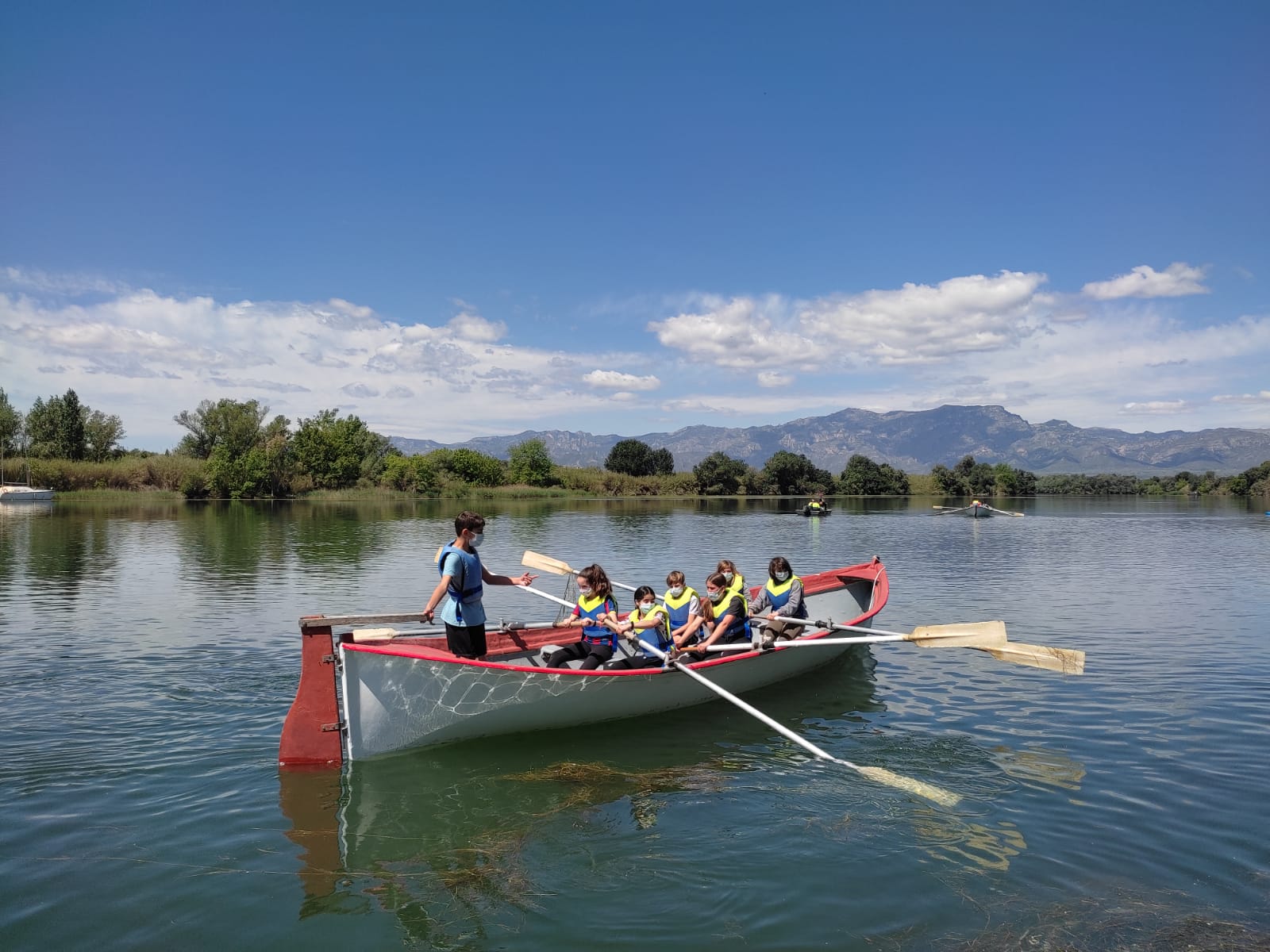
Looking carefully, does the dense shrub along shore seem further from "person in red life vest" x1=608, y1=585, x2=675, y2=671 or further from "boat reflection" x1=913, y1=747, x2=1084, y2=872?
"boat reflection" x1=913, y1=747, x2=1084, y2=872

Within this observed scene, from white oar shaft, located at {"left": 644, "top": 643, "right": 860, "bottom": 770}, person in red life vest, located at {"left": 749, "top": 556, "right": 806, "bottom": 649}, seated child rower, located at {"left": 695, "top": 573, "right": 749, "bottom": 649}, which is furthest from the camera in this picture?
person in red life vest, located at {"left": 749, "top": 556, "right": 806, "bottom": 649}

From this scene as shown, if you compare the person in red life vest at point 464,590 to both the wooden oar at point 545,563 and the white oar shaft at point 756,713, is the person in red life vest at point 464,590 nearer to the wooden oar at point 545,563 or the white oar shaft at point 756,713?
the white oar shaft at point 756,713

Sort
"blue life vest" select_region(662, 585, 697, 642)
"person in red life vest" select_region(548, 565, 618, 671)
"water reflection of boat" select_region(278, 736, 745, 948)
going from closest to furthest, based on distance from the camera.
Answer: "water reflection of boat" select_region(278, 736, 745, 948) < "person in red life vest" select_region(548, 565, 618, 671) < "blue life vest" select_region(662, 585, 697, 642)

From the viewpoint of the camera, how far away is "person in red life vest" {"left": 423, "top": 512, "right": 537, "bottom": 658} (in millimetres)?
8859

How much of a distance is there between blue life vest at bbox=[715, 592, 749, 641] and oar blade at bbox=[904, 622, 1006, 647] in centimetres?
227

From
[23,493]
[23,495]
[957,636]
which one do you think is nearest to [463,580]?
[957,636]

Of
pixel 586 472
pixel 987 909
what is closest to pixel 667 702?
pixel 987 909

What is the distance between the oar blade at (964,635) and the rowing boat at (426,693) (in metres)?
2.10

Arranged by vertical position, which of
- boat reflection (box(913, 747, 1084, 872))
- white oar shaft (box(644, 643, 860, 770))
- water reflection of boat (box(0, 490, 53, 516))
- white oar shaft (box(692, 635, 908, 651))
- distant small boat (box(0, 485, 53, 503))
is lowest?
boat reflection (box(913, 747, 1084, 872))

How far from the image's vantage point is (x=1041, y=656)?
30.8 feet

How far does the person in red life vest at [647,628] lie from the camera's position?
34.4 feet

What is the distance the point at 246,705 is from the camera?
10328mm

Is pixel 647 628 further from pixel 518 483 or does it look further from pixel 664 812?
pixel 518 483

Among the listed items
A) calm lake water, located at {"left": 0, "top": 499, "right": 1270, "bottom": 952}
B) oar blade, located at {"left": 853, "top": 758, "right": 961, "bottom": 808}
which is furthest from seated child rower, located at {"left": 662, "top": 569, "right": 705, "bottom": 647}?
oar blade, located at {"left": 853, "top": 758, "right": 961, "bottom": 808}
